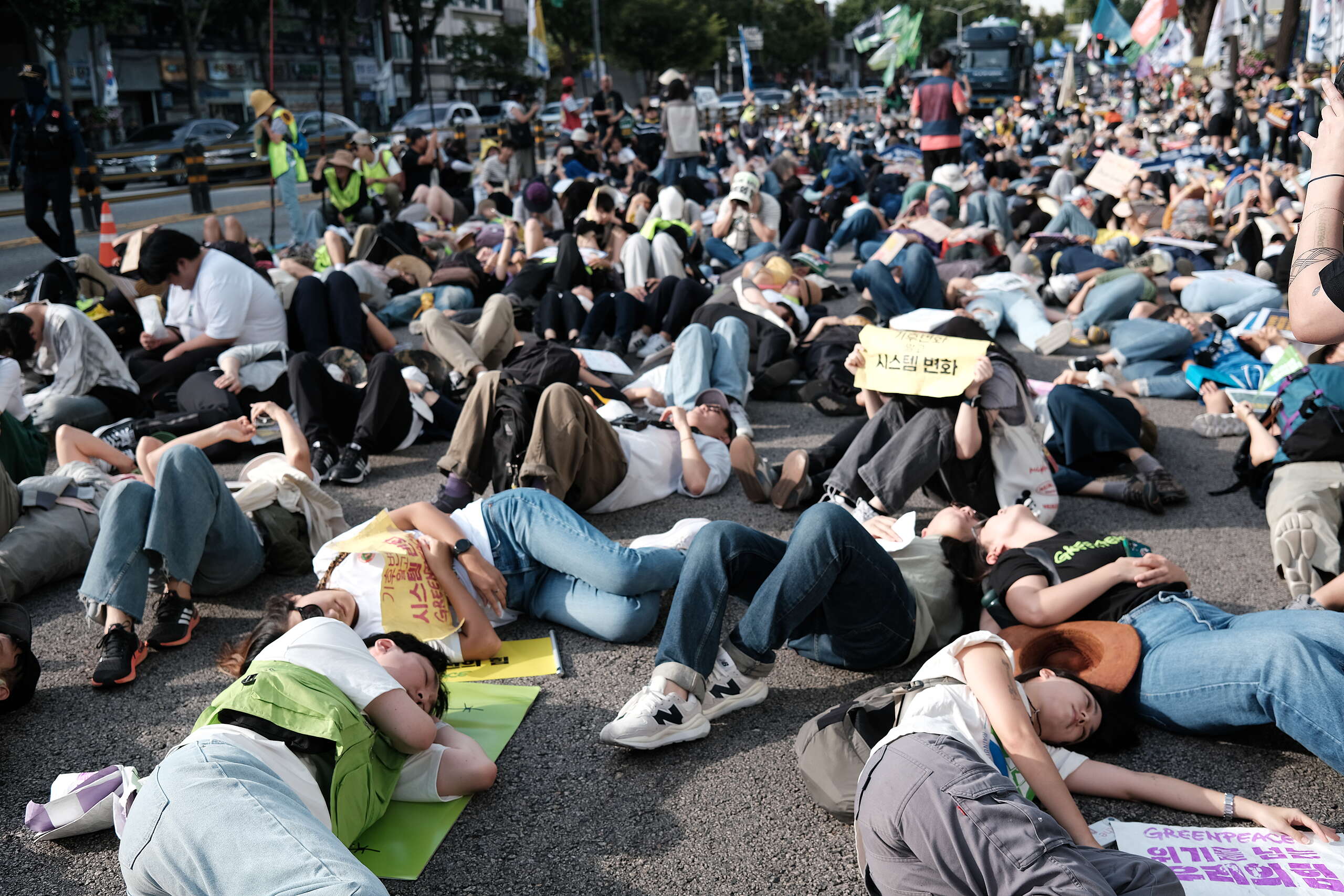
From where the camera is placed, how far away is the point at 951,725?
2.59 meters

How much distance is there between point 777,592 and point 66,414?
5.09m

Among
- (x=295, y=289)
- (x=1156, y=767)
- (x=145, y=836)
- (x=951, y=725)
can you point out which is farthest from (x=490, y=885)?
(x=295, y=289)

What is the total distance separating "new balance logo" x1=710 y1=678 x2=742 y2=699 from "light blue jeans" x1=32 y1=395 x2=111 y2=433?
4747 millimetres

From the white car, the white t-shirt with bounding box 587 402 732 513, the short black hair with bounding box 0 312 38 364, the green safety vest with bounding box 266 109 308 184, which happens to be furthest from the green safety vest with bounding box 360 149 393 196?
the white car

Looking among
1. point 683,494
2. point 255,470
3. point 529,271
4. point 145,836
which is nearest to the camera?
point 145,836

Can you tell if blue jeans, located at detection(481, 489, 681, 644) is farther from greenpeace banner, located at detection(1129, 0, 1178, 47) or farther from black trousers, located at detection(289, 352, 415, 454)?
greenpeace banner, located at detection(1129, 0, 1178, 47)

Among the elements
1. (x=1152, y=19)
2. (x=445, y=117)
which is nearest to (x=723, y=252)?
(x=1152, y=19)

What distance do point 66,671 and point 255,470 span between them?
48.3 inches

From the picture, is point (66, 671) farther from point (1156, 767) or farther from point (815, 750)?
point (1156, 767)

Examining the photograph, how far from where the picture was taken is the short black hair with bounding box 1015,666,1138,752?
3174 millimetres

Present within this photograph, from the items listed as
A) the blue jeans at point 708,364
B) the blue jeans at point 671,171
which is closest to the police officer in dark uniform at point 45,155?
the blue jeans at point 671,171

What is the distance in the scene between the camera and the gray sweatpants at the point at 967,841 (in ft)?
7.18

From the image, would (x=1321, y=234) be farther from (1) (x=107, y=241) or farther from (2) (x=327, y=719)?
(1) (x=107, y=241)

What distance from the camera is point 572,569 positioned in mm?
3963
